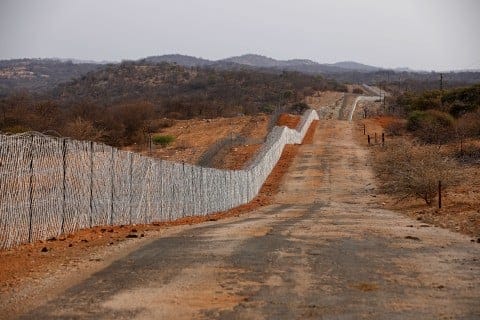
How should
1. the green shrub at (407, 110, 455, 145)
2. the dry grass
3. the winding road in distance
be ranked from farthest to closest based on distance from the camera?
the green shrub at (407, 110, 455, 145) < the dry grass < the winding road in distance

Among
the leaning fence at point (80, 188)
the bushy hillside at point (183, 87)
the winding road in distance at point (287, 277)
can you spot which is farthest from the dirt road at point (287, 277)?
the bushy hillside at point (183, 87)

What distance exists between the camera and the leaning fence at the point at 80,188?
38.4 feet

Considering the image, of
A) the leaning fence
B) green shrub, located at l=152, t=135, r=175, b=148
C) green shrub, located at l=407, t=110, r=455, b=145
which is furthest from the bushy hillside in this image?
the leaning fence

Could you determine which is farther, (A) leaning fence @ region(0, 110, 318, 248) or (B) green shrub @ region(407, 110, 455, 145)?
(B) green shrub @ region(407, 110, 455, 145)

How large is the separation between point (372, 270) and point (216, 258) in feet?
9.03

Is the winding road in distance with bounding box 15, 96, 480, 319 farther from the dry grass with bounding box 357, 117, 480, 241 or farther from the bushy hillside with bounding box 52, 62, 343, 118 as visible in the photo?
the bushy hillside with bounding box 52, 62, 343, 118

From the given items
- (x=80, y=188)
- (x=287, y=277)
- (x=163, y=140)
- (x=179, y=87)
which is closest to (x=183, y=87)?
(x=179, y=87)

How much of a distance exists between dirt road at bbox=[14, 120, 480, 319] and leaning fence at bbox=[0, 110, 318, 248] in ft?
6.27

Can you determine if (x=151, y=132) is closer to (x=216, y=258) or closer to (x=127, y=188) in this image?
(x=127, y=188)

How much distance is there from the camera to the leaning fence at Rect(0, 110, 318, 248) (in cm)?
1171

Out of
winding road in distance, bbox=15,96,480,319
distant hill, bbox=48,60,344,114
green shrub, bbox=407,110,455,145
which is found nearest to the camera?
winding road in distance, bbox=15,96,480,319

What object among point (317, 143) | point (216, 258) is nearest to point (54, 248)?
point (216, 258)

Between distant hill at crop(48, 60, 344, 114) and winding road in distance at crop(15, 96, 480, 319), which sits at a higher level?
distant hill at crop(48, 60, 344, 114)

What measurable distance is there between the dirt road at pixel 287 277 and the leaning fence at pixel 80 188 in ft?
6.27
